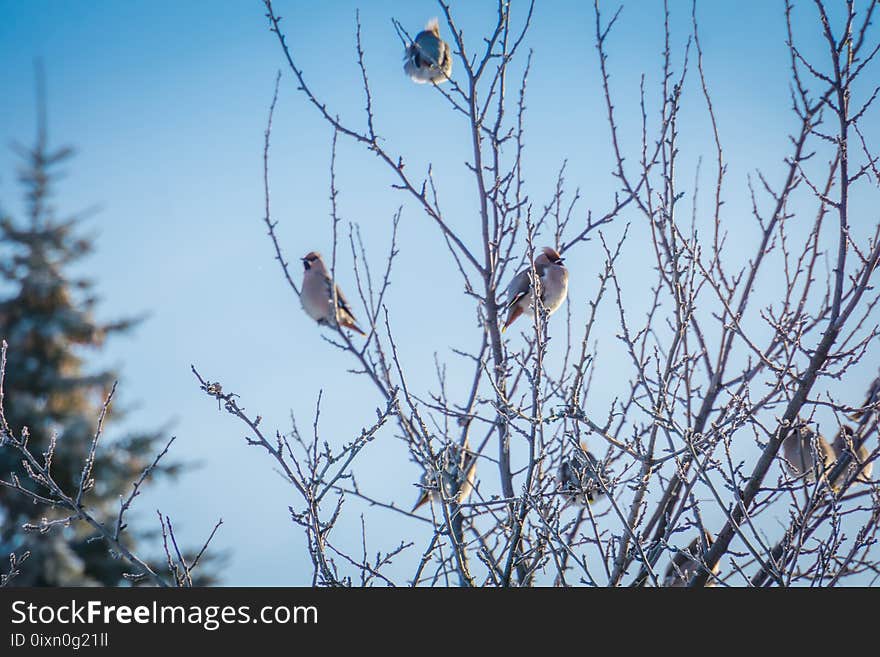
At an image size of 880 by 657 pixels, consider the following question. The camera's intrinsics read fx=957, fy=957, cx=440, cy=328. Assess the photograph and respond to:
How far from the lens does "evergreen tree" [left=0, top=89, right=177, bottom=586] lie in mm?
13039

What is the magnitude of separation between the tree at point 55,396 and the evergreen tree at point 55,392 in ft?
0.05

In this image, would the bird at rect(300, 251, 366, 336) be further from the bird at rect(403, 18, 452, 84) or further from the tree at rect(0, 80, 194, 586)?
the tree at rect(0, 80, 194, 586)

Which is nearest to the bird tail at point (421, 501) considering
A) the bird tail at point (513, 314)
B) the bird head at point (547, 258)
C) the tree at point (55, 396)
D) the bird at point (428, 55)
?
the bird tail at point (513, 314)

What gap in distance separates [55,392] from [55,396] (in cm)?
6

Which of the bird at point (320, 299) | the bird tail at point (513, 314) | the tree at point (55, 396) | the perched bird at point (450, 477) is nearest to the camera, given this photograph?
the perched bird at point (450, 477)

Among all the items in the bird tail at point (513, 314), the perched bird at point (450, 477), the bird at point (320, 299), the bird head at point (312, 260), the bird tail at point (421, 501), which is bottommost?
the perched bird at point (450, 477)

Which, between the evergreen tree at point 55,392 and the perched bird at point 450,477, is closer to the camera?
the perched bird at point 450,477

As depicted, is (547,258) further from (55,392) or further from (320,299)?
(55,392)

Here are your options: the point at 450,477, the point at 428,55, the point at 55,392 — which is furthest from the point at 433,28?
the point at 55,392

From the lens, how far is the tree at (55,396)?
13000 mm

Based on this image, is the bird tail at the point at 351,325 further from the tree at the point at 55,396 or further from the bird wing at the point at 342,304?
the tree at the point at 55,396

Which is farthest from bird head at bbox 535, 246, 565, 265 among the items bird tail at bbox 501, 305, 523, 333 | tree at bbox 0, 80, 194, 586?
tree at bbox 0, 80, 194, 586

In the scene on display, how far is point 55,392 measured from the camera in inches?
550

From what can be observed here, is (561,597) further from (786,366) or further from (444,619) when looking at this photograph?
(786,366)
